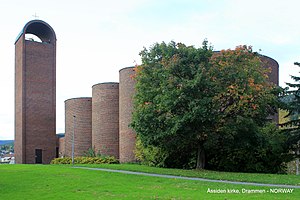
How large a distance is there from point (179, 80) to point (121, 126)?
1875 centimetres

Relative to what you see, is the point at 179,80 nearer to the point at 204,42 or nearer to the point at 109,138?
the point at 204,42

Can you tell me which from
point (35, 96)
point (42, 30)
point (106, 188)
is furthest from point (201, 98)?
point (42, 30)

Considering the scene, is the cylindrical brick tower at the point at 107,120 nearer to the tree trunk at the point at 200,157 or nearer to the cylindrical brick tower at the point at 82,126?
the cylindrical brick tower at the point at 82,126

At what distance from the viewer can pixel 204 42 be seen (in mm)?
27109

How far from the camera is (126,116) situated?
4259cm

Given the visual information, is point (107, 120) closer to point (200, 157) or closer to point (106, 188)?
point (200, 157)

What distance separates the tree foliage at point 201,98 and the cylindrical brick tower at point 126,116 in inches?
513

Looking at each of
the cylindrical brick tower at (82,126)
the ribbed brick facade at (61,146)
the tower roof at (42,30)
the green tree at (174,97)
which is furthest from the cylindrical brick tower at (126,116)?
the tower roof at (42,30)

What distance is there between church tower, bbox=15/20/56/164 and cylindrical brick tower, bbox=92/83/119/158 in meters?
9.03

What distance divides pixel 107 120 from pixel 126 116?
15.5 ft

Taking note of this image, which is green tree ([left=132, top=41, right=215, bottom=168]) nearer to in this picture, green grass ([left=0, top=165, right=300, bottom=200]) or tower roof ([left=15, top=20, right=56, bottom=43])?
green grass ([left=0, top=165, right=300, bottom=200])

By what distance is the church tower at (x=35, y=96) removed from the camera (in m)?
51.4

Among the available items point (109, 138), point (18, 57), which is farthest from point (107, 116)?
point (18, 57)

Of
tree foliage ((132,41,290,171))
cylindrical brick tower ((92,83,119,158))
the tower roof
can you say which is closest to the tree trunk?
tree foliage ((132,41,290,171))
